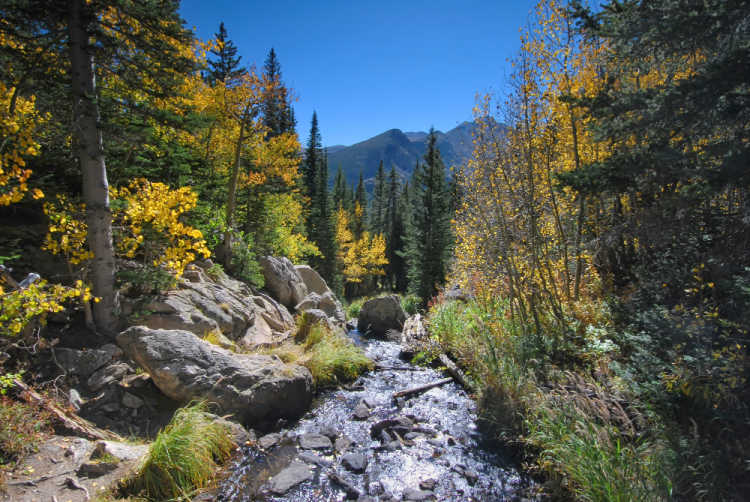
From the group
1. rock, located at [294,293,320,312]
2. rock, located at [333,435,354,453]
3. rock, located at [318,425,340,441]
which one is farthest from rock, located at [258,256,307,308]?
rock, located at [333,435,354,453]

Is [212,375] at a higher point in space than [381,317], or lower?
higher

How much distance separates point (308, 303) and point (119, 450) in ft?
28.4

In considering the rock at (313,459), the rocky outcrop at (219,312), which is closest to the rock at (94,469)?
the rock at (313,459)

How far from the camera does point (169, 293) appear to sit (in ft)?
22.0

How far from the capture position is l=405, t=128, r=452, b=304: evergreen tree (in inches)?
844

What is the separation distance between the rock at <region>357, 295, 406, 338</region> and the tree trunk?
10.2 metres

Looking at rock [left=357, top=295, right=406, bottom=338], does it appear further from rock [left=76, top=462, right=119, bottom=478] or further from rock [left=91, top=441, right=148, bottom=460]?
rock [left=76, top=462, right=119, bottom=478]

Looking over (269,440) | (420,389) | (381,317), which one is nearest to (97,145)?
(269,440)

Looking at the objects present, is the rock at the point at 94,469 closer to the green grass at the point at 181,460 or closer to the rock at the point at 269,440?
the green grass at the point at 181,460

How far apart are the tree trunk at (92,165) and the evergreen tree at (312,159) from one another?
25498 mm

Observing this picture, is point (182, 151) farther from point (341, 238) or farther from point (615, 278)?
point (341, 238)

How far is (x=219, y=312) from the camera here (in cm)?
741

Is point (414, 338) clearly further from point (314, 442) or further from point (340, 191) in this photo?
point (340, 191)

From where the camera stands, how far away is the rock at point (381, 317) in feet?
47.4
